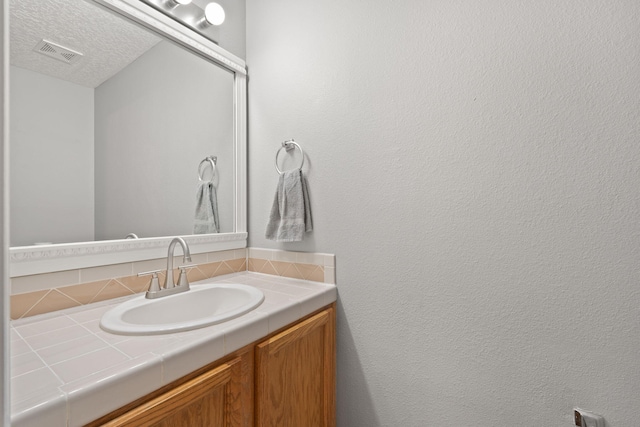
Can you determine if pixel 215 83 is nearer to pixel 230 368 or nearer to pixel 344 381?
pixel 230 368

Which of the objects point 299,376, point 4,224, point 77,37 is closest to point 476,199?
point 299,376

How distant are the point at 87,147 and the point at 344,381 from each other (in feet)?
4.38

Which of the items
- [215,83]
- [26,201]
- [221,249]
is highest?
[215,83]

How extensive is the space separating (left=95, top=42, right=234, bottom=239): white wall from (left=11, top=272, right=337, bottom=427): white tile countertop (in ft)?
1.19

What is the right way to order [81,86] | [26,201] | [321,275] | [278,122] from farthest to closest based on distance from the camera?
[278,122], [321,275], [81,86], [26,201]

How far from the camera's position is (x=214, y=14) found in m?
1.34

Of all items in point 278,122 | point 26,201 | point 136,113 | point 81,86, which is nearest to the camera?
point 26,201

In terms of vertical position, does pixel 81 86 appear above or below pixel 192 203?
above

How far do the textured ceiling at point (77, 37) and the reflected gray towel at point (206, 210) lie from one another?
1.85 ft

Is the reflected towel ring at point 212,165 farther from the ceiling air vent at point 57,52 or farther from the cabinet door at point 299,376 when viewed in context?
the cabinet door at point 299,376

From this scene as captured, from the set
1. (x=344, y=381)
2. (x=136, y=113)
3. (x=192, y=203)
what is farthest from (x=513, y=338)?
(x=136, y=113)

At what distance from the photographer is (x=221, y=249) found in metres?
1.45

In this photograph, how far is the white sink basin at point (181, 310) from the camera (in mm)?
776

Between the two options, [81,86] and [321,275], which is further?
[321,275]
